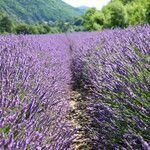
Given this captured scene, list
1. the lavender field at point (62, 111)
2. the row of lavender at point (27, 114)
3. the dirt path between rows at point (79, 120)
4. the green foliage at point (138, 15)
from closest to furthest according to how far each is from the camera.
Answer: the row of lavender at point (27, 114), the lavender field at point (62, 111), the dirt path between rows at point (79, 120), the green foliage at point (138, 15)

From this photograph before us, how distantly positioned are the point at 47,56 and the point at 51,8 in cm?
17372

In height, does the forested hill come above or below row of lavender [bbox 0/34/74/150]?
below

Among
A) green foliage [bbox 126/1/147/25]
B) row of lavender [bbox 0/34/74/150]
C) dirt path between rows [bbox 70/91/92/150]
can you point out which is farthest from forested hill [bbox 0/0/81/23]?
row of lavender [bbox 0/34/74/150]

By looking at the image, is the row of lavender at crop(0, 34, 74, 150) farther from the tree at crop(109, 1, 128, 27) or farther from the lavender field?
the tree at crop(109, 1, 128, 27)

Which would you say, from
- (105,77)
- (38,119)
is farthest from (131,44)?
(38,119)

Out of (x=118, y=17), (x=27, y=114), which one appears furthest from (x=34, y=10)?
(x=27, y=114)

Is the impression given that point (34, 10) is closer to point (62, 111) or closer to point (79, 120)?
point (79, 120)

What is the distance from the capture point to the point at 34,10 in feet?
538

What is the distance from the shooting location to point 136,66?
3.12 metres

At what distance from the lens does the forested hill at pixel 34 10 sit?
148 m

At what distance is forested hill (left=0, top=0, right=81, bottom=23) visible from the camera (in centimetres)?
14838

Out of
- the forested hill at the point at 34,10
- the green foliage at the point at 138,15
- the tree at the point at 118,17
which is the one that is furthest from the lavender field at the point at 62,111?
the forested hill at the point at 34,10

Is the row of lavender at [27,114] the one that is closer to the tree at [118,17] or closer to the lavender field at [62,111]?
the lavender field at [62,111]

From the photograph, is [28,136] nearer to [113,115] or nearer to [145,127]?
[145,127]
